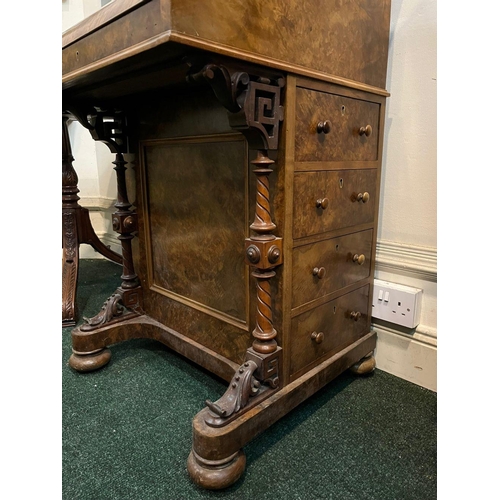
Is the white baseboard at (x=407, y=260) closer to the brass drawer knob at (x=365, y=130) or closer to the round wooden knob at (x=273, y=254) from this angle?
the brass drawer knob at (x=365, y=130)

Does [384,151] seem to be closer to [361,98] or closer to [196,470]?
[361,98]

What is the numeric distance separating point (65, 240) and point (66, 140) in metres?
0.47

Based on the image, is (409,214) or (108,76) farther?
(409,214)

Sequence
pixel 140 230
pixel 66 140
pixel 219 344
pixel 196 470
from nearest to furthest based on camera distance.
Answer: pixel 196 470 → pixel 219 344 → pixel 140 230 → pixel 66 140

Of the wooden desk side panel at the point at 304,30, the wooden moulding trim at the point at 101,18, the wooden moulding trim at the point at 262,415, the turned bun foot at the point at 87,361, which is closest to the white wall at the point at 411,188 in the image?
the wooden desk side panel at the point at 304,30

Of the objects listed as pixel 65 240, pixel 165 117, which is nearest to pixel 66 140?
pixel 65 240

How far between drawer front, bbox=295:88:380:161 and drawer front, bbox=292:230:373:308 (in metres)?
0.24

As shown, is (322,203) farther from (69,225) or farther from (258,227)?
(69,225)

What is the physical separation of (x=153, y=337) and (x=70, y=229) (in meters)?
0.78

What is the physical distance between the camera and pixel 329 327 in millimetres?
1211

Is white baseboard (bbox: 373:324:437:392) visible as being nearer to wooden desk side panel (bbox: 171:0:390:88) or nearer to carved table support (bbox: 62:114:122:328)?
wooden desk side panel (bbox: 171:0:390:88)

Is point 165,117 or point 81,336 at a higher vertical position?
point 165,117

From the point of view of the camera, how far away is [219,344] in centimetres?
125

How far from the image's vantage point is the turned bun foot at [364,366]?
1.37 metres
